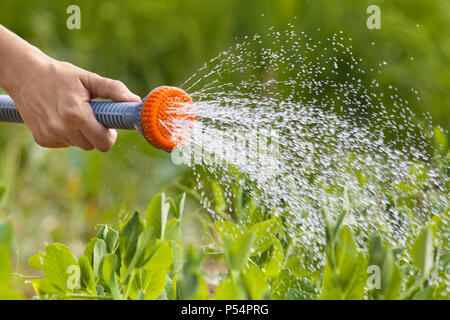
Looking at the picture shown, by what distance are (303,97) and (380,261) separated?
1741 mm

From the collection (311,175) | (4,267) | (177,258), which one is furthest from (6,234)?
(311,175)

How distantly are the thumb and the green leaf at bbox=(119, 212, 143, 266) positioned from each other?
46 cm

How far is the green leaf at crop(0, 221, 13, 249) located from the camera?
547 mm

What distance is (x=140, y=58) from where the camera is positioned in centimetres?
293

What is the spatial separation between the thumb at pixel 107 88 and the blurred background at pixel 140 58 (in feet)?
3.33

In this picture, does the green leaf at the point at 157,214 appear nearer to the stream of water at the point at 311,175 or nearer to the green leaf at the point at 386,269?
the stream of water at the point at 311,175

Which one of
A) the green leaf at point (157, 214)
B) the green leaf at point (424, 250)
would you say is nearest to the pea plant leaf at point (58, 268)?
the green leaf at point (157, 214)

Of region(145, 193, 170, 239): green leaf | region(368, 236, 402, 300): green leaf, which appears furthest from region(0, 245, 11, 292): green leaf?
region(368, 236, 402, 300): green leaf

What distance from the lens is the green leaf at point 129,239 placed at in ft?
2.11

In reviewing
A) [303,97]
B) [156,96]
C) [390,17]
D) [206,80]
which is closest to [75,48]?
[206,80]

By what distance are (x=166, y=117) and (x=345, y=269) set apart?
0.49 meters

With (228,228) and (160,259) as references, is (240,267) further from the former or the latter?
(228,228)

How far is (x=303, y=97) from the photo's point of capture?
225 cm
